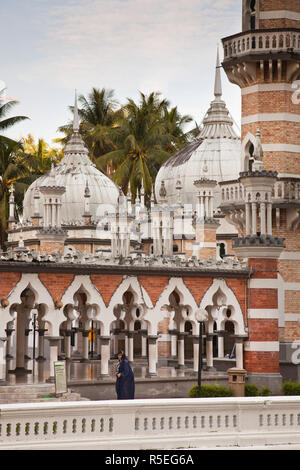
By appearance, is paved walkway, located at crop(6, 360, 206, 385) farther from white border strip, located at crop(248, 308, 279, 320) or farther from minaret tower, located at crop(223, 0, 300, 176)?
minaret tower, located at crop(223, 0, 300, 176)

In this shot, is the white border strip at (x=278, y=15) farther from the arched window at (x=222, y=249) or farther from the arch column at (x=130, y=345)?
the arched window at (x=222, y=249)

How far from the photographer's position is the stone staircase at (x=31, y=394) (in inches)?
993

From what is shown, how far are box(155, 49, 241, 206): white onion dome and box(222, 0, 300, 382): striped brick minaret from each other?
53.9 ft

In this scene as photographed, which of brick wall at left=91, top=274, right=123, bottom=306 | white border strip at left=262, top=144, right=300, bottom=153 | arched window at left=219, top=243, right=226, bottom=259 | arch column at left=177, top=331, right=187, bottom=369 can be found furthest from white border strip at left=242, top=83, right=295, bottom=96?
arched window at left=219, top=243, right=226, bottom=259

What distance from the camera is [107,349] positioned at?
28203 millimetres

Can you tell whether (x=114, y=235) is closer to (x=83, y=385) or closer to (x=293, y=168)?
(x=293, y=168)

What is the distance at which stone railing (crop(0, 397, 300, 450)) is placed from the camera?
1714 cm

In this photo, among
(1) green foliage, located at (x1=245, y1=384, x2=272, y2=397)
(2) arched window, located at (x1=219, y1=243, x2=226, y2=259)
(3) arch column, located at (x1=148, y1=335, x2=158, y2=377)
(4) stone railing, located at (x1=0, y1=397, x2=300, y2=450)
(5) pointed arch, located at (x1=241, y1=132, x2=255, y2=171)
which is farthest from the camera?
(2) arched window, located at (x1=219, y1=243, x2=226, y2=259)

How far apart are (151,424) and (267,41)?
18650mm

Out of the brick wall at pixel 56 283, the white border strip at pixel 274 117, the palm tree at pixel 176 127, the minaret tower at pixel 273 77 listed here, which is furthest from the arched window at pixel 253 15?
the palm tree at pixel 176 127

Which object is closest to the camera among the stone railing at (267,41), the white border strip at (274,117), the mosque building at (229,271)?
the mosque building at (229,271)

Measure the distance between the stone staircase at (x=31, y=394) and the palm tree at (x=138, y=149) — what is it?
40711 mm

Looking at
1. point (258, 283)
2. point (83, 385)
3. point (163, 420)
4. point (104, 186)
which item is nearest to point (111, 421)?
point (163, 420)
